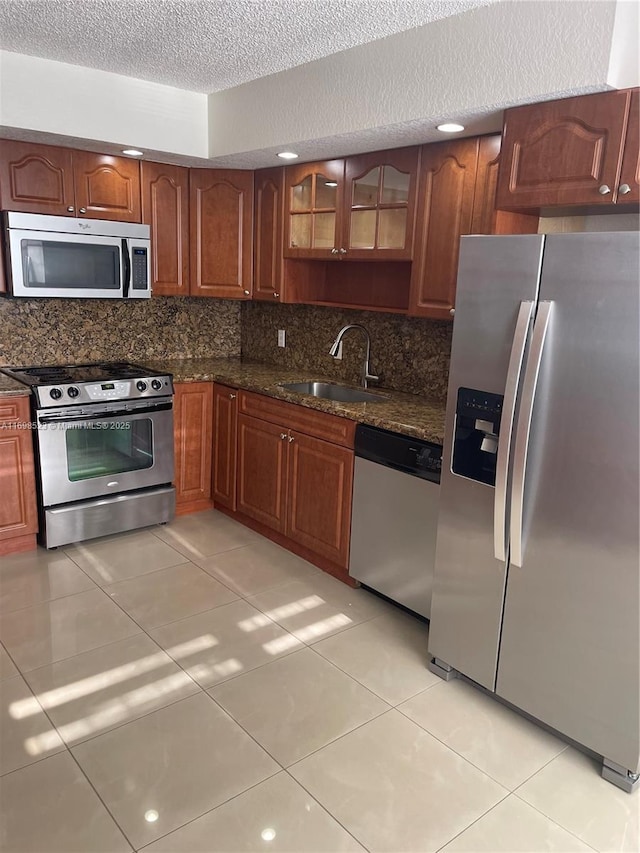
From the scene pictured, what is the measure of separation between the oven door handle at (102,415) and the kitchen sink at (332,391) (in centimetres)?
71

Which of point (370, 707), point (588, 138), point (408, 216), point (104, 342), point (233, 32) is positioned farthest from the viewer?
point (104, 342)

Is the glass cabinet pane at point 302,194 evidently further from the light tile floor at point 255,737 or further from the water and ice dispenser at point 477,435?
the light tile floor at point 255,737

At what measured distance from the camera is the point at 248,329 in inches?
186

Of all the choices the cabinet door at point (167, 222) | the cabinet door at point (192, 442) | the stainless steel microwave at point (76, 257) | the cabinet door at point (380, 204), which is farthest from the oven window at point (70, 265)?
the cabinet door at point (380, 204)

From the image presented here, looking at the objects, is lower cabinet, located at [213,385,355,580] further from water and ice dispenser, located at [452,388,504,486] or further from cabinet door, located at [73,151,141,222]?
cabinet door, located at [73,151,141,222]

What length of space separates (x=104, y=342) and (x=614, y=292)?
3.19 m

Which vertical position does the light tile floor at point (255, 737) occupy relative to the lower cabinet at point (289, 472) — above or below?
below

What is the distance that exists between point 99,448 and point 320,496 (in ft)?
4.17

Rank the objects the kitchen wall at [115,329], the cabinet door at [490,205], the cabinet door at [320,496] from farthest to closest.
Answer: the kitchen wall at [115,329], the cabinet door at [320,496], the cabinet door at [490,205]

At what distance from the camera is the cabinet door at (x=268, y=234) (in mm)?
3889

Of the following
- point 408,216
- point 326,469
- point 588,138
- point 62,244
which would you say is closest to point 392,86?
point 408,216

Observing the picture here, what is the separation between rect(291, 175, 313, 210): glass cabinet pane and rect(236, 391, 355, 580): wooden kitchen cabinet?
1108mm

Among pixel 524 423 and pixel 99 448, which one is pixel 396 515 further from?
pixel 99 448

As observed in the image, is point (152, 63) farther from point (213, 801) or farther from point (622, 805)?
point (622, 805)
